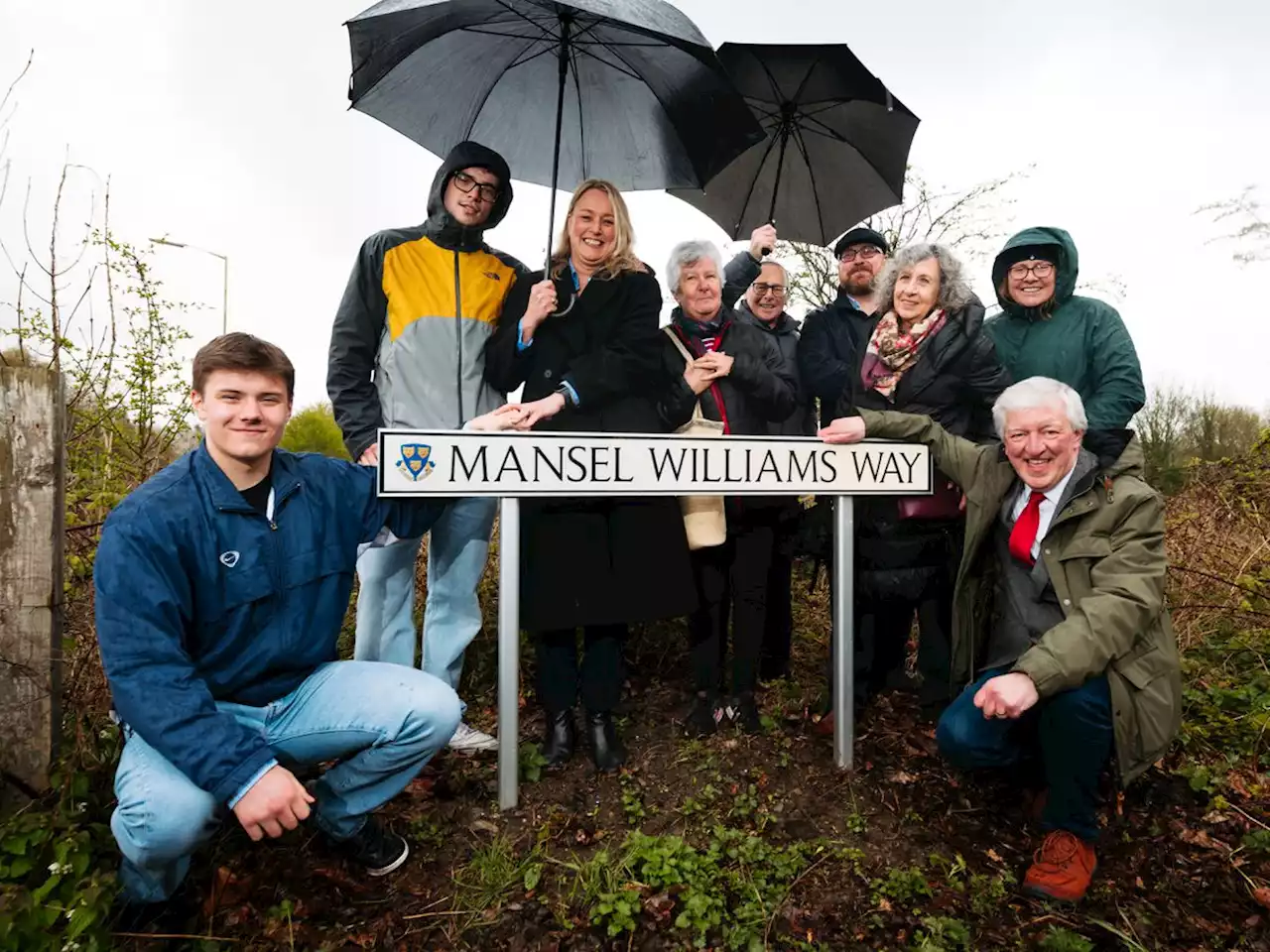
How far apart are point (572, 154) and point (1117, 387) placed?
2.55 m

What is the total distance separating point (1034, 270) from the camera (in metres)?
3.16

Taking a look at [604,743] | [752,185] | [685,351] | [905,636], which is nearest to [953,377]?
[685,351]

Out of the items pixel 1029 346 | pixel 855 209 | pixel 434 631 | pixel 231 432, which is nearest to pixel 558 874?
pixel 434 631

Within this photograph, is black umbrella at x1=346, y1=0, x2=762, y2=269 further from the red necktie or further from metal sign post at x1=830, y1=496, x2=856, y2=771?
the red necktie

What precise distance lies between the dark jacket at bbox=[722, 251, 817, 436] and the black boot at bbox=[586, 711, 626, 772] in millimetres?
1609

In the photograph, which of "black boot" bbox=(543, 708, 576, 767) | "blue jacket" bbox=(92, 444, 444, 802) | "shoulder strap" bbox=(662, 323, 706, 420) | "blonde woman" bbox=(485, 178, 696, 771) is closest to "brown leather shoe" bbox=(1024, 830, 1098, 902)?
"blonde woman" bbox=(485, 178, 696, 771)

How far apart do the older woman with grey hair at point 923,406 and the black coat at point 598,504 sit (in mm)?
925

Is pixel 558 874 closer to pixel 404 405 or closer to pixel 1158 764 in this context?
pixel 404 405

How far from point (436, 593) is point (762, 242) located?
2409mm

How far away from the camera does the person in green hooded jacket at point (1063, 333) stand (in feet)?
9.89

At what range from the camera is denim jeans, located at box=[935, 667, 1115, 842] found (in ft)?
7.93

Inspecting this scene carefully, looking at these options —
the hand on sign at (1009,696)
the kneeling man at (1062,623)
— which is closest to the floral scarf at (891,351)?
the kneeling man at (1062,623)

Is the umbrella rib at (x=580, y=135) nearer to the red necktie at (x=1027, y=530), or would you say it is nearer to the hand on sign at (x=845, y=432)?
the hand on sign at (x=845, y=432)

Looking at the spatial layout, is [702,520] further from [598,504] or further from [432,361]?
[432,361]
